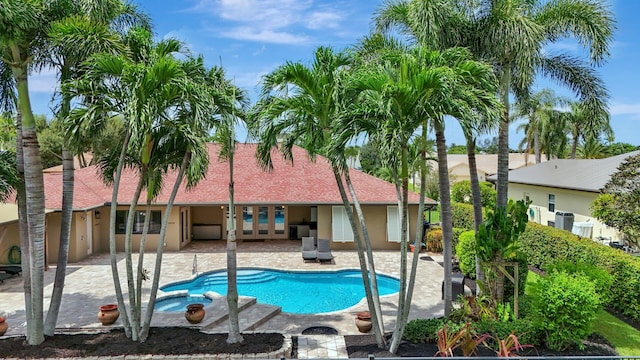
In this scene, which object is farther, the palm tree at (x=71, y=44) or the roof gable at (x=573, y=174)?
the roof gable at (x=573, y=174)

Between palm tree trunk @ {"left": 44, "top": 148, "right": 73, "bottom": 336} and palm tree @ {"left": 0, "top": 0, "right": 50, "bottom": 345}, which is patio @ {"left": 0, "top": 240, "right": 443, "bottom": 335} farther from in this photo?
palm tree @ {"left": 0, "top": 0, "right": 50, "bottom": 345}

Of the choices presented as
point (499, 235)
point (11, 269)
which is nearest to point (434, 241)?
point (499, 235)

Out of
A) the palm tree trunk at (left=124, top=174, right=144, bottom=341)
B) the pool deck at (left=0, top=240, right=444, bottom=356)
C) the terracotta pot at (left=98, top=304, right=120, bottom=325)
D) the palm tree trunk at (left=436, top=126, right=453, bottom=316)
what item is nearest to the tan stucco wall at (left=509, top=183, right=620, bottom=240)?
the pool deck at (left=0, top=240, right=444, bottom=356)

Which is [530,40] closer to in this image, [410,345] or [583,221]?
[410,345]

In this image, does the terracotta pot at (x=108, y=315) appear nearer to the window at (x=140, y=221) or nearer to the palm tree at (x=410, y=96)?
the palm tree at (x=410, y=96)

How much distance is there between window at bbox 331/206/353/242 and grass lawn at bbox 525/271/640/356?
1197cm

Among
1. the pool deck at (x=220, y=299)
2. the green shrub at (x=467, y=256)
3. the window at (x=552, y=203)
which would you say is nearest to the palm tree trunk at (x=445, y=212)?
the pool deck at (x=220, y=299)

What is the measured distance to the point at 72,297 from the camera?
14.0 meters

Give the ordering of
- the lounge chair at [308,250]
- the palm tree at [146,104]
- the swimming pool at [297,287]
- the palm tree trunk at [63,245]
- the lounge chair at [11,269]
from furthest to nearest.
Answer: the lounge chair at [308,250] < the lounge chair at [11,269] < the swimming pool at [297,287] < the palm tree trunk at [63,245] < the palm tree at [146,104]

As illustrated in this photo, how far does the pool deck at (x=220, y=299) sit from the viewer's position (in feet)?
38.3

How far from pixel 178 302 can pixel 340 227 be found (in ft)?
32.2

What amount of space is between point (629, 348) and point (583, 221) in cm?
1468

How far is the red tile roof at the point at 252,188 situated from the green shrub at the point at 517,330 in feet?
37.7

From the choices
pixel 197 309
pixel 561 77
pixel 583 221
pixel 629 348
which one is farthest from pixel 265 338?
pixel 583 221
